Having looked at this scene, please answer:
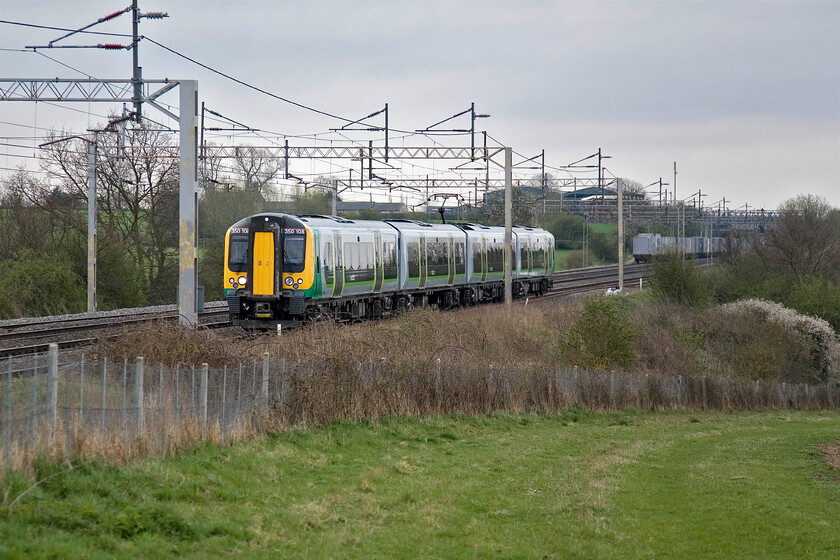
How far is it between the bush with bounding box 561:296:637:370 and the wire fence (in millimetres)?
3147

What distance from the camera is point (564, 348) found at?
30.5 m

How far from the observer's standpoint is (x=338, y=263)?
28.2 meters

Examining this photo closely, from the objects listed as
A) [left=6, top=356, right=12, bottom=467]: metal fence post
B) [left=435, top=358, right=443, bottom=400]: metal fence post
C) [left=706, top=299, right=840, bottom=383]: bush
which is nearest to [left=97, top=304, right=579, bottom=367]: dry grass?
[left=435, top=358, right=443, bottom=400]: metal fence post

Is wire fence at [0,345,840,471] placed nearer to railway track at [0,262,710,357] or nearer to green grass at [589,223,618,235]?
railway track at [0,262,710,357]

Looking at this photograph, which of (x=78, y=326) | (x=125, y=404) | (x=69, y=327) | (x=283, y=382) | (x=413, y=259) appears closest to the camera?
(x=125, y=404)

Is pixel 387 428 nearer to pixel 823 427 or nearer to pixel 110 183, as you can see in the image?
pixel 823 427

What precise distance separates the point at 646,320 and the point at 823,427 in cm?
1575

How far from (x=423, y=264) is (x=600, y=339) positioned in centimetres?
825

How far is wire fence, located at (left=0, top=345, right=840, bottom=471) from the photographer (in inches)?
384

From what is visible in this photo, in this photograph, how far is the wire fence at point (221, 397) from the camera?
32.0 ft

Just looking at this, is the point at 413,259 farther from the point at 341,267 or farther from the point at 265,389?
the point at 265,389

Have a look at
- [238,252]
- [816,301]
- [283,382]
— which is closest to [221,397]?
[283,382]

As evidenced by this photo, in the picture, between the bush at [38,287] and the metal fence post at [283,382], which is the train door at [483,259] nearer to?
the bush at [38,287]

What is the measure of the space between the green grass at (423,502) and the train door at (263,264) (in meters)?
9.27
